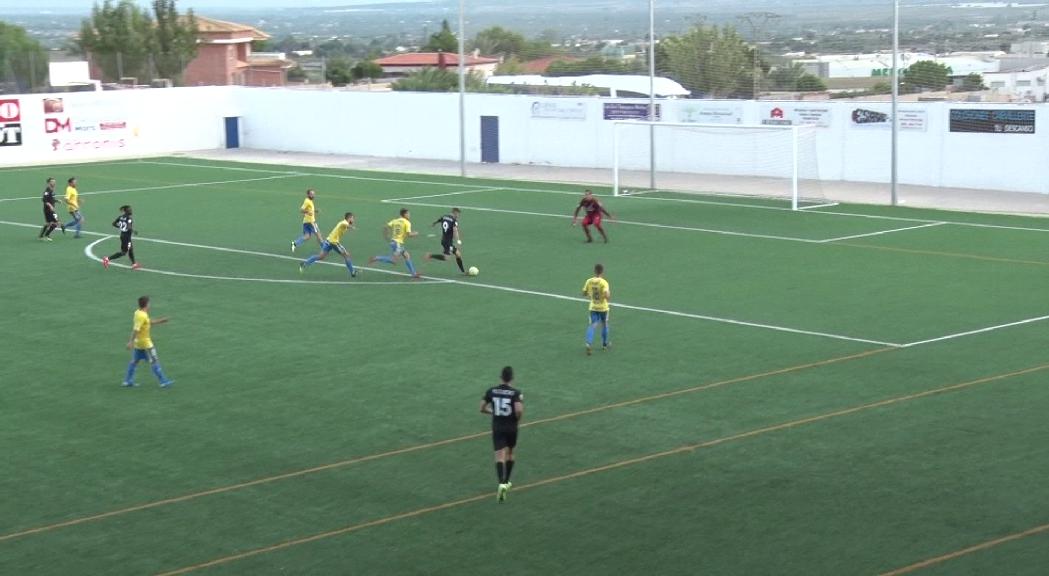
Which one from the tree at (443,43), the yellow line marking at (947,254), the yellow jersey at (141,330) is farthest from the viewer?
the tree at (443,43)

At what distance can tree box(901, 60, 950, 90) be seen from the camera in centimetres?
5688

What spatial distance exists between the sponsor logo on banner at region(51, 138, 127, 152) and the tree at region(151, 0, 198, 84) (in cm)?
2083

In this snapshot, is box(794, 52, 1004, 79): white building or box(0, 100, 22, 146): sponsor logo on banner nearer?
box(794, 52, 1004, 79): white building

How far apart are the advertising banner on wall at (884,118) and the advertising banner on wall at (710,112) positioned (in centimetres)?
541

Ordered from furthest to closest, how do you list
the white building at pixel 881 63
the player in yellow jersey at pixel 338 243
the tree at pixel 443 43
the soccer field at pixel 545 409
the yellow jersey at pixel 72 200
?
the tree at pixel 443 43, the white building at pixel 881 63, the yellow jersey at pixel 72 200, the player in yellow jersey at pixel 338 243, the soccer field at pixel 545 409

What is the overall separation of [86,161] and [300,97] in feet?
35.5

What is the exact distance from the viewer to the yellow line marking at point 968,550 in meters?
15.0

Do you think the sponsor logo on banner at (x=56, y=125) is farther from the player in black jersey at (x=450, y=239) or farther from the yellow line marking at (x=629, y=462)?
the yellow line marking at (x=629, y=462)

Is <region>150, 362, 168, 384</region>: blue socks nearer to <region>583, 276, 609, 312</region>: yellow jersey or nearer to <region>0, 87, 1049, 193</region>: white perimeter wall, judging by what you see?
<region>583, 276, 609, 312</region>: yellow jersey

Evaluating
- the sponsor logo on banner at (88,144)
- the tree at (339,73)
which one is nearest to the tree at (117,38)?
the tree at (339,73)

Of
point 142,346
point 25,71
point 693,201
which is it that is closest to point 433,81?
point 25,71

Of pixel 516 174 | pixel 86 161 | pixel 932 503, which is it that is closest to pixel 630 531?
pixel 932 503

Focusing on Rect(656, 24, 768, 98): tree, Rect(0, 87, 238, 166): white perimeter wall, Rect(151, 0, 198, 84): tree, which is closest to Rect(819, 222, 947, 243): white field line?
Rect(656, 24, 768, 98): tree

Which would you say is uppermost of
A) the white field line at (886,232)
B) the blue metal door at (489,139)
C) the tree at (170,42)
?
the tree at (170,42)
